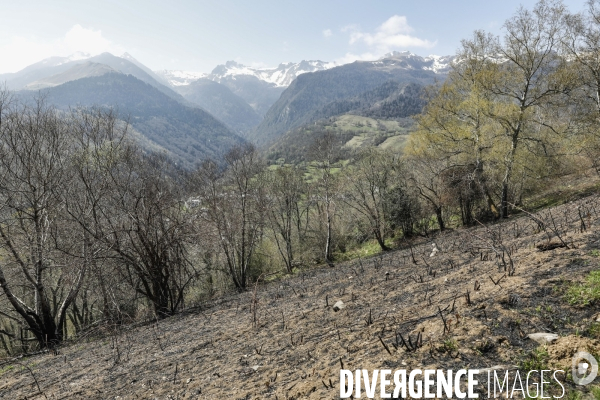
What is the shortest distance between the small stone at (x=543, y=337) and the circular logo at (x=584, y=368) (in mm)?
298

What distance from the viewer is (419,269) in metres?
9.20

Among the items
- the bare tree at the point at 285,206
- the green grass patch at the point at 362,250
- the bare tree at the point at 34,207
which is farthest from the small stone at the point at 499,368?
the bare tree at the point at 285,206

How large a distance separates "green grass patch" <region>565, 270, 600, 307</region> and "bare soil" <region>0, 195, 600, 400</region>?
10 centimetres

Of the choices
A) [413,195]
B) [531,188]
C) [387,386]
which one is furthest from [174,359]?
[531,188]

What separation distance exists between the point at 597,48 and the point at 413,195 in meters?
14.2

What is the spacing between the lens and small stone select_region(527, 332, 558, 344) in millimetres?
3848

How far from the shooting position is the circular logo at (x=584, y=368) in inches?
128

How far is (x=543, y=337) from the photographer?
3922 millimetres

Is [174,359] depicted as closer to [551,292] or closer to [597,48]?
[551,292]

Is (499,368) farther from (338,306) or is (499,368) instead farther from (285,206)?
(285,206)

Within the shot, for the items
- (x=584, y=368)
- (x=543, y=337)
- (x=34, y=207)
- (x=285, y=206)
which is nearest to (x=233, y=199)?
(x=34, y=207)

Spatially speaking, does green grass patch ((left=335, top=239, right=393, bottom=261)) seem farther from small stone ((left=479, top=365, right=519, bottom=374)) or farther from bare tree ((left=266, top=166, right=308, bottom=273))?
small stone ((left=479, top=365, right=519, bottom=374))

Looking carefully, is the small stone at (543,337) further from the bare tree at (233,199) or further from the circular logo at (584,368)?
the bare tree at (233,199)

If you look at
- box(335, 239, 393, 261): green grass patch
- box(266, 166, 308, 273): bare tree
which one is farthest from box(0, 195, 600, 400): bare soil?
box(266, 166, 308, 273): bare tree
